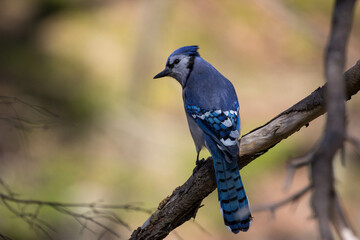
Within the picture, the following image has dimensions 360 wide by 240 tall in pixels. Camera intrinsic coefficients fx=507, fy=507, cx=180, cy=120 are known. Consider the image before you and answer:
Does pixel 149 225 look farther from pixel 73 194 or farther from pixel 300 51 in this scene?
pixel 300 51

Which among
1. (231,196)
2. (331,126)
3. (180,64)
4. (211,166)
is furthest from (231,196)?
(331,126)

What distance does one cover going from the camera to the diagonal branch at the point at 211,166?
2.17m

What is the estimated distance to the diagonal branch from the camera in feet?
7.13

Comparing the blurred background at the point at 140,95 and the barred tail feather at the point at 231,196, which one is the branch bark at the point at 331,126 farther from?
the blurred background at the point at 140,95

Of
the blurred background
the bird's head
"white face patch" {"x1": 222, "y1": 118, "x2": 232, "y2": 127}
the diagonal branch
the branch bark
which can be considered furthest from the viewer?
the blurred background

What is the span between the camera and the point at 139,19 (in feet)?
27.0

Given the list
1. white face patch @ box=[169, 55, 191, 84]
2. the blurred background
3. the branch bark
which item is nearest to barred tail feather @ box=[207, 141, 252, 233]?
white face patch @ box=[169, 55, 191, 84]

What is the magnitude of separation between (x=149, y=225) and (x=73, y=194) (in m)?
3.63

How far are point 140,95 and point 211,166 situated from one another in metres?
4.69

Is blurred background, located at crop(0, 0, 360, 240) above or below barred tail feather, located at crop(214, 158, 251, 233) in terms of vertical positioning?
above

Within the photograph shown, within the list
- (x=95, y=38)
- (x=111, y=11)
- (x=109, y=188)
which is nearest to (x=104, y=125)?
(x=109, y=188)

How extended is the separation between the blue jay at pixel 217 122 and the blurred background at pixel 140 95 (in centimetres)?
228

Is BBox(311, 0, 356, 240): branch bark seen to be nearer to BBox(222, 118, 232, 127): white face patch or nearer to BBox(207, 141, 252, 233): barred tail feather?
BBox(207, 141, 252, 233): barred tail feather

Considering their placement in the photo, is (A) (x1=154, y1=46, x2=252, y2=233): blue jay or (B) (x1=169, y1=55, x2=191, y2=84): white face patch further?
(B) (x1=169, y1=55, x2=191, y2=84): white face patch
